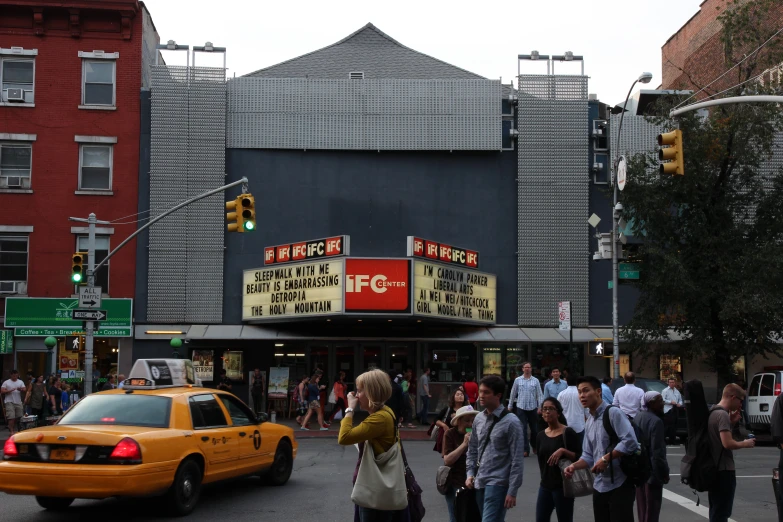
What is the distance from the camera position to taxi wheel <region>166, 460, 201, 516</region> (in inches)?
416

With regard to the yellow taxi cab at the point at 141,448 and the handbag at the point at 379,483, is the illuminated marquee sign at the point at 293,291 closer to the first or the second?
the yellow taxi cab at the point at 141,448

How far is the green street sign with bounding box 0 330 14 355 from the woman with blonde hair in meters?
23.9

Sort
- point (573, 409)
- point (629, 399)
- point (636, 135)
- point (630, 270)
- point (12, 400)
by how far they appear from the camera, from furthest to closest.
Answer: point (636, 135) → point (630, 270) → point (12, 400) → point (573, 409) → point (629, 399)

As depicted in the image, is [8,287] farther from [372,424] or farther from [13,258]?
[372,424]

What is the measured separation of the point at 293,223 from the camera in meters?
28.9

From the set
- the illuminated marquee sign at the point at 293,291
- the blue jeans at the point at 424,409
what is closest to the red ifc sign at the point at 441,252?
the illuminated marquee sign at the point at 293,291

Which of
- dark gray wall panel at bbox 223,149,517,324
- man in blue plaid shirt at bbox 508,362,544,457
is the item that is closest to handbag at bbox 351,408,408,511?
man in blue plaid shirt at bbox 508,362,544,457

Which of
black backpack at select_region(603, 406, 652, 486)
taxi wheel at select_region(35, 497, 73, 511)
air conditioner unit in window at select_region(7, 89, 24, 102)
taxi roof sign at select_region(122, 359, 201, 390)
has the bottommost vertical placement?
taxi wheel at select_region(35, 497, 73, 511)

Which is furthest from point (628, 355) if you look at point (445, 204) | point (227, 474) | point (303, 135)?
point (227, 474)

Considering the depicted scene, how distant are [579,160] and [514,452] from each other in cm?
2305

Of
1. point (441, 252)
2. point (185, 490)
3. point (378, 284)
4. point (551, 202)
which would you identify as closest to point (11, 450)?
point (185, 490)

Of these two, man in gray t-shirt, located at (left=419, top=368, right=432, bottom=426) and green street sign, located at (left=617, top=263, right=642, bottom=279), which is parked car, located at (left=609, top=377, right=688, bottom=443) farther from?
man in gray t-shirt, located at (left=419, top=368, right=432, bottom=426)

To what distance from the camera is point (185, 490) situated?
1084 cm

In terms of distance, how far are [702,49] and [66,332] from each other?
30398mm
